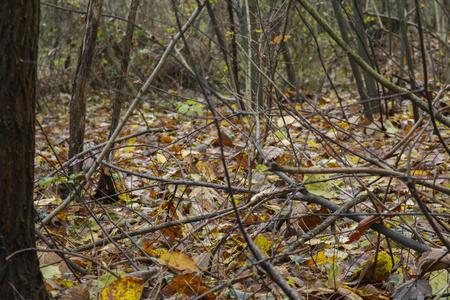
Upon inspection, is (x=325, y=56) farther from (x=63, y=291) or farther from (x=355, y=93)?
(x=63, y=291)

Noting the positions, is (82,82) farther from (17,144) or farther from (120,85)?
(17,144)

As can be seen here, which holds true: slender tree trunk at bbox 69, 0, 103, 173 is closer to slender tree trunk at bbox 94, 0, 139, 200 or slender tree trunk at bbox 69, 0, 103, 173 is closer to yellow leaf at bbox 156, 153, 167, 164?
slender tree trunk at bbox 94, 0, 139, 200

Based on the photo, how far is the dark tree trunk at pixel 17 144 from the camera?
1.31 m

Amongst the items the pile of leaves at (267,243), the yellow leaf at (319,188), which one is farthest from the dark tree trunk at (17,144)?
the yellow leaf at (319,188)

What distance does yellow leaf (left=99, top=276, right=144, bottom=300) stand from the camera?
167 cm

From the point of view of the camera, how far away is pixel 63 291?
1.78 meters

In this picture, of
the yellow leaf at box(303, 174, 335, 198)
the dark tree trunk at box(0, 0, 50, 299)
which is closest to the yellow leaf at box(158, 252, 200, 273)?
the dark tree trunk at box(0, 0, 50, 299)

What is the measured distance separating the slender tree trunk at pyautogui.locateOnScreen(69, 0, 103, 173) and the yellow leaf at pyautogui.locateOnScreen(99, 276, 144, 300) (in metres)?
1.57

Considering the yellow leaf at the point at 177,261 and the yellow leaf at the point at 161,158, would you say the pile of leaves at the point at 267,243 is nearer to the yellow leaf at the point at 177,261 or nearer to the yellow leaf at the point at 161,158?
the yellow leaf at the point at 177,261

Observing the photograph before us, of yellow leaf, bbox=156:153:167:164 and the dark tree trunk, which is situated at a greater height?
the dark tree trunk

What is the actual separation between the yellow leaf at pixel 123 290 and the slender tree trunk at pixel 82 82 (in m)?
1.57

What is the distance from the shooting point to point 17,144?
1.37 metres

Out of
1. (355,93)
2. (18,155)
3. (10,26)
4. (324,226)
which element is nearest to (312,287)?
(324,226)

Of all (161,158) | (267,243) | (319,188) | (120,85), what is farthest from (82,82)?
(319,188)
